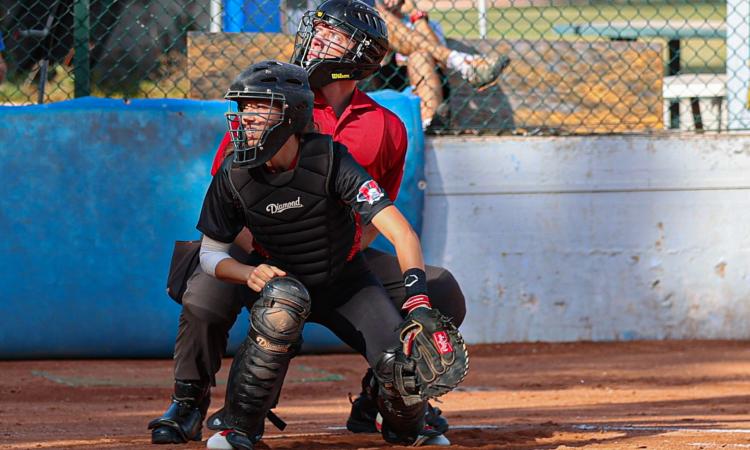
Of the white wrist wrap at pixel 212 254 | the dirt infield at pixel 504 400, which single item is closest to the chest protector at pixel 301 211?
the white wrist wrap at pixel 212 254

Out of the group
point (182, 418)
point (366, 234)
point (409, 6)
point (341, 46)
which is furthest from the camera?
point (409, 6)

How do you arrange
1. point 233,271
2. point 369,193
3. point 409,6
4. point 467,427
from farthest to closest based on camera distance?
point 409,6 → point 467,427 → point 233,271 → point 369,193

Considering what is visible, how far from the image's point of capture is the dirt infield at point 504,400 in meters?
4.31

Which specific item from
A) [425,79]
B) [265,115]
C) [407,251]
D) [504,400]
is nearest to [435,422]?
[407,251]

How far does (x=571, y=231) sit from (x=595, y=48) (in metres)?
1.43

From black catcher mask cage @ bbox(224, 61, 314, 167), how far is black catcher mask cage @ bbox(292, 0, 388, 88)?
1.73 ft

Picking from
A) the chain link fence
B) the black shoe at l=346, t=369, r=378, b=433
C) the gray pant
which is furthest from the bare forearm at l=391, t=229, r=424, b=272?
the chain link fence

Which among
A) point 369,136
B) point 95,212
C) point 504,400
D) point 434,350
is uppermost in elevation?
point 369,136

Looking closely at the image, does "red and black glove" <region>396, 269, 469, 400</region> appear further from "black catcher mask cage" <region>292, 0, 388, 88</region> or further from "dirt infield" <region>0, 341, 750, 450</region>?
"black catcher mask cage" <region>292, 0, 388, 88</region>

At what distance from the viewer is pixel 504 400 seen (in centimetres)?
606

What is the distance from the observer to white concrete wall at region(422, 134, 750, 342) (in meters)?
7.50

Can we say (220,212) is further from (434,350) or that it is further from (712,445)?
(712,445)

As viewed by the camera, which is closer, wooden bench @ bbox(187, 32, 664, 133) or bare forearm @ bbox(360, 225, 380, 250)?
bare forearm @ bbox(360, 225, 380, 250)

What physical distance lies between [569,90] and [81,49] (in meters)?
3.30
